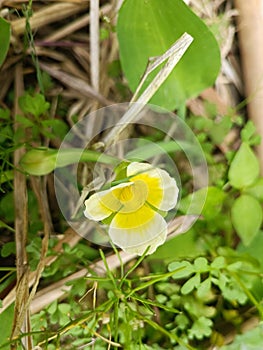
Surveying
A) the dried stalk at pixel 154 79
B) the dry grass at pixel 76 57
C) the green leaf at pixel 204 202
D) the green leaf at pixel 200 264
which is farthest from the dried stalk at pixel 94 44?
the green leaf at pixel 200 264

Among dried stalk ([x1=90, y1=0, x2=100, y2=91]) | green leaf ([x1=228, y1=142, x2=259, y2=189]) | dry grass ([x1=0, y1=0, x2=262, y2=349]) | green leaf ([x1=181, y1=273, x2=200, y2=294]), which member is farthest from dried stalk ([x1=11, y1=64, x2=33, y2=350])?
green leaf ([x1=228, y1=142, x2=259, y2=189])

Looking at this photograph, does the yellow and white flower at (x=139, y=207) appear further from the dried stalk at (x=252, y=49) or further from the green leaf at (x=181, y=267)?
the dried stalk at (x=252, y=49)

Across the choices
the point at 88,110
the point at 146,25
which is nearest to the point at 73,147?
the point at 88,110

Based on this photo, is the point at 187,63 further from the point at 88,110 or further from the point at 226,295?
the point at 226,295

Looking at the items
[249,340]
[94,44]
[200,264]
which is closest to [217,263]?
[200,264]

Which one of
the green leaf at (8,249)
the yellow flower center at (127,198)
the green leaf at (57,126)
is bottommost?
the green leaf at (8,249)

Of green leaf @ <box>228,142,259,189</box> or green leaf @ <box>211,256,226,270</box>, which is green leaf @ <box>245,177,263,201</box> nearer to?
green leaf @ <box>228,142,259,189</box>
